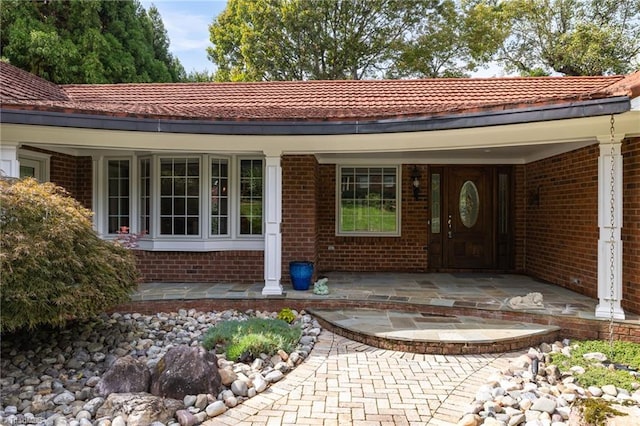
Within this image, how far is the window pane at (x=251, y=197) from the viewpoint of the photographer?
6.97m

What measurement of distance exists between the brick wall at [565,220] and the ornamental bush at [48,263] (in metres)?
6.04

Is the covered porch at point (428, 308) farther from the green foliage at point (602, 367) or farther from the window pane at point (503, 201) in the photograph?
the window pane at point (503, 201)

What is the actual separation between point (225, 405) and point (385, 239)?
535cm

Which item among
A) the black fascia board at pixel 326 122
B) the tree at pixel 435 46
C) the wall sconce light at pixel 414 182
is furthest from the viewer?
the tree at pixel 435 46

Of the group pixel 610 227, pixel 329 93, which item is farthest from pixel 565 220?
pixel 329 93

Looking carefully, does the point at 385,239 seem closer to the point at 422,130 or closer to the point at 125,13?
the point at 422,130

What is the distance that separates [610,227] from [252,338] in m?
4.12

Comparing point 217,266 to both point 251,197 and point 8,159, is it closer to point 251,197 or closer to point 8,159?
point 251,197

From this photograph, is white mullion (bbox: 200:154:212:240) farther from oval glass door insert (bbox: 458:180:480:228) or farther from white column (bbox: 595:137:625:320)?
white column (bbox: 595:137:625:320)

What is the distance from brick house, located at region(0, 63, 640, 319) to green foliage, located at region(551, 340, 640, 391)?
44 cm

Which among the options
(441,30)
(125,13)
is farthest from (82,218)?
(441,30)

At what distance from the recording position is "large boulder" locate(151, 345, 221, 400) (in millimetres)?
3256

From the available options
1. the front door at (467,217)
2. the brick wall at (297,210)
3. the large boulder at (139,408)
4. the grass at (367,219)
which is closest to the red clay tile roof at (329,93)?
the brick wall at (297,210)

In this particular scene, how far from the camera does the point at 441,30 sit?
1836cm
